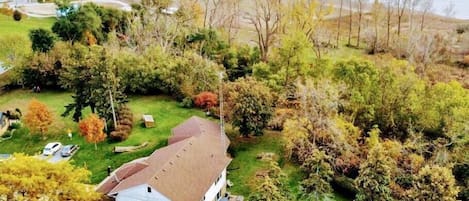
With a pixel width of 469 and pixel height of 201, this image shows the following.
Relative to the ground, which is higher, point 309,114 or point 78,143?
point 309,114

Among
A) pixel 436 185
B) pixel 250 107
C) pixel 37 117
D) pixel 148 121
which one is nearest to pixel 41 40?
pixel 37 117

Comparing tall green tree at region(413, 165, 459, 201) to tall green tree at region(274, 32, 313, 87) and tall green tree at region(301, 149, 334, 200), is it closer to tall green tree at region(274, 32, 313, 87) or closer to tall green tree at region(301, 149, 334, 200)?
tall green tree at region(301, 149, 334, 200)

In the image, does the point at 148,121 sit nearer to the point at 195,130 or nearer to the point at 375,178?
the point at 195,130

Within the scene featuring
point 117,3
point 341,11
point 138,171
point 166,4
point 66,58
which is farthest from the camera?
point 117,3

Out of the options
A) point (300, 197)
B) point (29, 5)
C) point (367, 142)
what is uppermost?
point (29, 5)

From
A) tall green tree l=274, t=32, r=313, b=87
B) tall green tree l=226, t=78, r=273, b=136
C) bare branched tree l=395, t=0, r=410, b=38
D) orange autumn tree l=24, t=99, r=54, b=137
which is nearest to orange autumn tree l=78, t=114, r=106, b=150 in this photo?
orange autumn tree l=24, t=99, r=54, b=137

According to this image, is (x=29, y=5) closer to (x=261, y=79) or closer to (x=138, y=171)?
(x=261, y=79)

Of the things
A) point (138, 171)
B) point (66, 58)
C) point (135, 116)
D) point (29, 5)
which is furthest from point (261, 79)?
point (29, 5)
